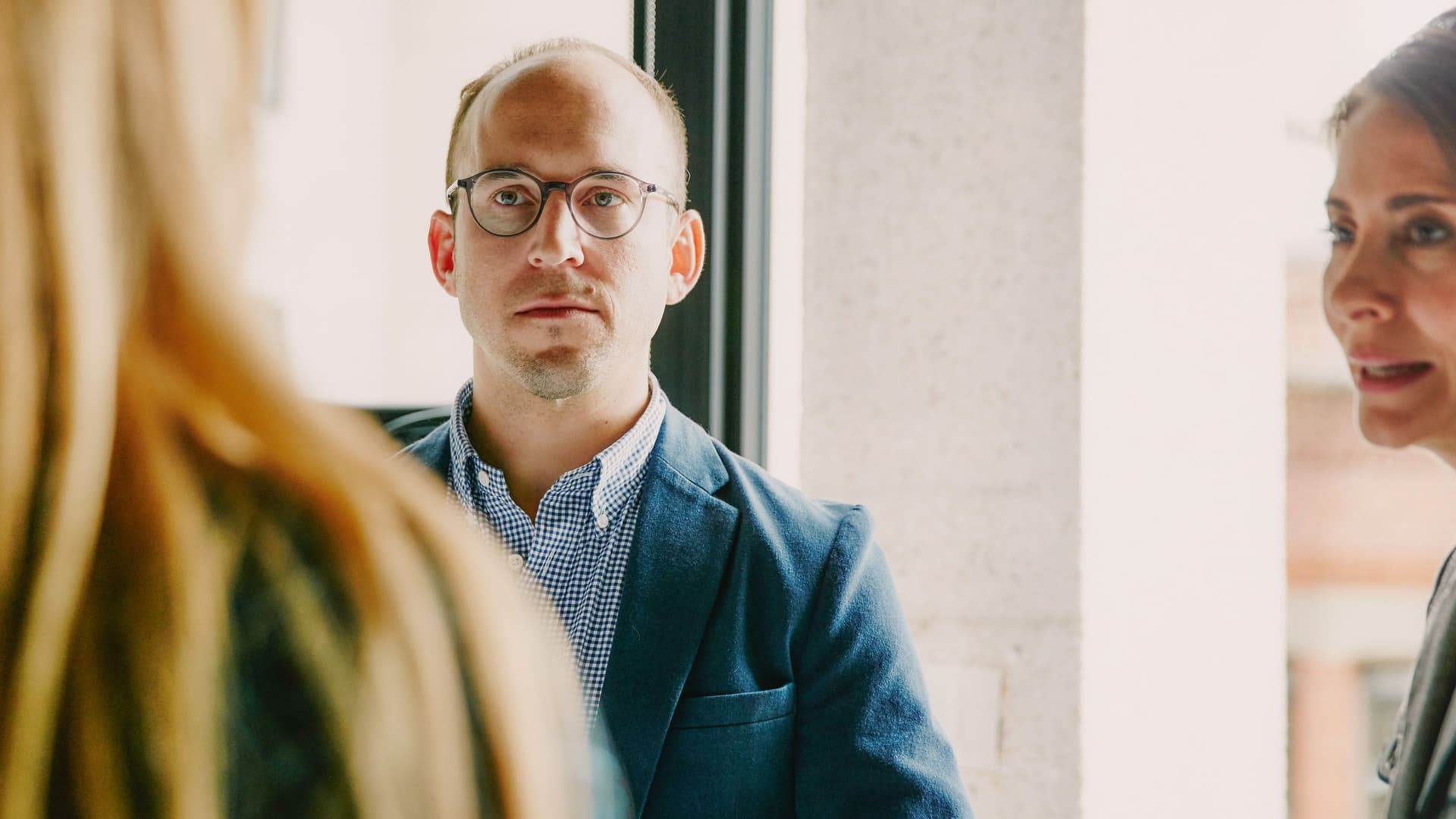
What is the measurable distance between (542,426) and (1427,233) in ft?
2.87

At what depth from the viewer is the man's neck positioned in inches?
49.3

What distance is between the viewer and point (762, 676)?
1.13 meters

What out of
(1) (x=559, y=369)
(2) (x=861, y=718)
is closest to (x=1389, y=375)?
(2) (x=861, y=718)

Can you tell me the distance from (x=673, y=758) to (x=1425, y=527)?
0.92 meters

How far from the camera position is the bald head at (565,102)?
4.09 feet

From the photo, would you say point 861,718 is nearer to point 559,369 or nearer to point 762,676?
point 762,676

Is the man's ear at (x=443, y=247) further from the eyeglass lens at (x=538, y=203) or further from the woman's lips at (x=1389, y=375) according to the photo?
the woman's lips at (x=1389, y=375)

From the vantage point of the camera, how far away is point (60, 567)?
32 cm

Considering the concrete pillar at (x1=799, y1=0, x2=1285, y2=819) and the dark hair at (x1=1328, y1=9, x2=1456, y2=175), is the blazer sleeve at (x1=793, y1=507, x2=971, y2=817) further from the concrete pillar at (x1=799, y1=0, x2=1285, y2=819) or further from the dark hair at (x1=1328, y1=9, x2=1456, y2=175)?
the dark hair at (x1=1328, y1=9, x2=1456, y2=175)

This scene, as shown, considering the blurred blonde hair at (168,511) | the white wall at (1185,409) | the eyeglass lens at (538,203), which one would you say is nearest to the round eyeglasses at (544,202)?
the eyeglass lens at (538,203)

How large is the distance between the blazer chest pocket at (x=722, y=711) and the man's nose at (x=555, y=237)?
466 millimetres

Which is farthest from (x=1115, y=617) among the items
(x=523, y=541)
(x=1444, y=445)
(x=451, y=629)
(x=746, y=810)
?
(x=451, y=629)

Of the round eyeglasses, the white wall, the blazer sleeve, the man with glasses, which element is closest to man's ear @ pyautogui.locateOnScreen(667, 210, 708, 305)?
the man with glasses

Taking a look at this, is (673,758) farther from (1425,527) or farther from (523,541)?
(1425,527)
